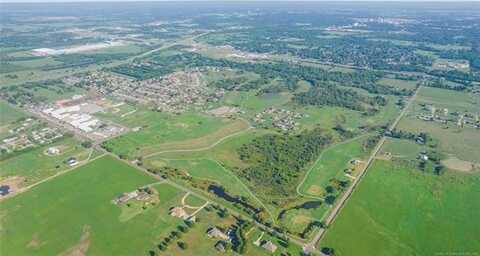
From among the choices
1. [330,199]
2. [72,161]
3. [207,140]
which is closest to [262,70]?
[207,140]

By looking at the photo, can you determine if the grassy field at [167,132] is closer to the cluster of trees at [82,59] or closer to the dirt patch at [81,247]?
the dirt patch at [81,247]

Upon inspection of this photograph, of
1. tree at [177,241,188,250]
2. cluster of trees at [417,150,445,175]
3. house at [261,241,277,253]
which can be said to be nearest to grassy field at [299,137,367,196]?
cluster of trees at [417,150,445,175]

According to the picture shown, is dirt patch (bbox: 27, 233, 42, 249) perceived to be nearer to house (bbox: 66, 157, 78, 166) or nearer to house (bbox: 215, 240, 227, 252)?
house (bbox: 66, 157, 78, 166)

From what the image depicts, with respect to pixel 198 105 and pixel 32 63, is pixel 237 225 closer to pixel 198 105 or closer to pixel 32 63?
pixel 198 105

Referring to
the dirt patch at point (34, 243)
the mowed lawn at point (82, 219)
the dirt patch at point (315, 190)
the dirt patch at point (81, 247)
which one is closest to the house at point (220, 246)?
Result: the mowed lawn at point (82, 219)

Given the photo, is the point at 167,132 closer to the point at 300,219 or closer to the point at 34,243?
the point at 34,243
